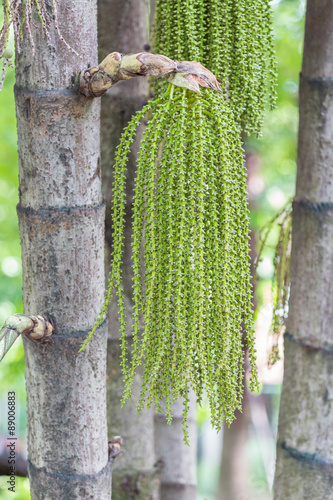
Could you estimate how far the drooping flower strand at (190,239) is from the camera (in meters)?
0.82

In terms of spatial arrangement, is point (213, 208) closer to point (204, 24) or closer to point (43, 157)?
point (43, 157)

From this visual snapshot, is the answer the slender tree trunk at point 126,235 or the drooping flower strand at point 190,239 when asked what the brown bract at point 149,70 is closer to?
the drooping flower strand at point 190,239

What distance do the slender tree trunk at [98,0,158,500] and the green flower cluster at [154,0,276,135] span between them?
27 centimetres

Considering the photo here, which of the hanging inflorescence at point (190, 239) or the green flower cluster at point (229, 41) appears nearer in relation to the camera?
the hanging inflorescence at point (190, 239)

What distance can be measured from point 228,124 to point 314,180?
437 millimetres

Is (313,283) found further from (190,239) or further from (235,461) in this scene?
(235,461)

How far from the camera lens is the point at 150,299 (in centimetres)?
85

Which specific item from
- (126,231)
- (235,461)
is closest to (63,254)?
(126,231)

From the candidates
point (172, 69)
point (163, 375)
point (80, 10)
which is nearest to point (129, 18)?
point (80, 10)

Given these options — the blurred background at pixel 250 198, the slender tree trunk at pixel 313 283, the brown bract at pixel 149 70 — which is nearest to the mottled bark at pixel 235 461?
the blurred background at pixel 250 198

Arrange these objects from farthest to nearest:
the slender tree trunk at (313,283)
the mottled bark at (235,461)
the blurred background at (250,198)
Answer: the mottled bark at (235,461) < the blurred background at (250,198) < the slender tree trunk at (313,283)

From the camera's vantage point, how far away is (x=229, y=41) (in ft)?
3.42

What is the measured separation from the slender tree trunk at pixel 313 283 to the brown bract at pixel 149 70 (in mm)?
439

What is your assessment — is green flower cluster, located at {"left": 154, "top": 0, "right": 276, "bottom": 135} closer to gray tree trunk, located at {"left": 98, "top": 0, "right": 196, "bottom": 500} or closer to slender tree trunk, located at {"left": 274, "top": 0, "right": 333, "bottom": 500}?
slender tree trunk, located at {"left": 274, "top": 0, "right": 333, "bottom": 500}
